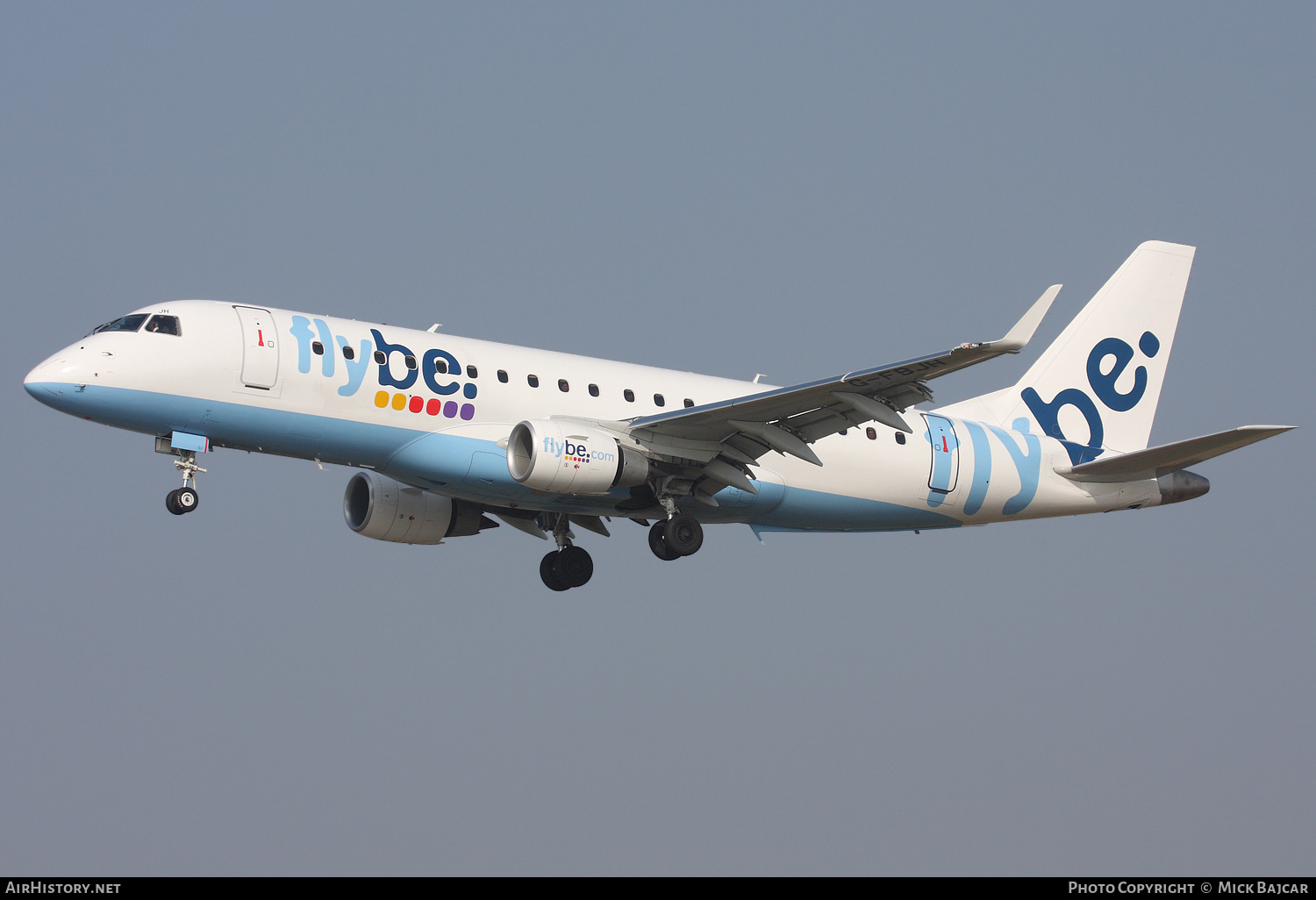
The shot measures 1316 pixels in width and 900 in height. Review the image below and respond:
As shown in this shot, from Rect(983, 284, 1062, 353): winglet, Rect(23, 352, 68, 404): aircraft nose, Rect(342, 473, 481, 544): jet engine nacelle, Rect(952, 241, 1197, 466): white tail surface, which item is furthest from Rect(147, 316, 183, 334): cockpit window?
Rect(952, 241, 1197, 466): white tail surface

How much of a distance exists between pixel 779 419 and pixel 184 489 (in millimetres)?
11975

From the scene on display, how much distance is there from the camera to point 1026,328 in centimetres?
2575

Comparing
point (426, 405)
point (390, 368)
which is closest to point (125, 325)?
point (390, 368)

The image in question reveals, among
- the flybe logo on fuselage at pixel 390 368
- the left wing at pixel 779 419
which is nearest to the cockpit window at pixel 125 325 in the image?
the flybe logo on fuselage at pixel 390 368

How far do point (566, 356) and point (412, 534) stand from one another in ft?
19.7

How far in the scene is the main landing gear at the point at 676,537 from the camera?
108ft

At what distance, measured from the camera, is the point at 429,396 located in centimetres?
3055

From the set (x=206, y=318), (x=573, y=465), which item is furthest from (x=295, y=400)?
(x=573, y=465)

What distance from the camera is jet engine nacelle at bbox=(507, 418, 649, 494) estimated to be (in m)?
30.0

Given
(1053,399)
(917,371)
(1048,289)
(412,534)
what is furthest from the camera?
(1053,399)

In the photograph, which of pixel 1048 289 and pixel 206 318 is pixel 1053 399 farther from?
pixel 206 318

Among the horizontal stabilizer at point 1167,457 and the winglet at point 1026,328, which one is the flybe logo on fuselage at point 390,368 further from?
the horizontal stabilizer at point 1167,457

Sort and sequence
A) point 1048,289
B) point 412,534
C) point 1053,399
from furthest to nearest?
A: 1. point 1053,399
2. point 412,534
3. point 1048,289

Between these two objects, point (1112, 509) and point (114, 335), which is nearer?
point (114, 335)
